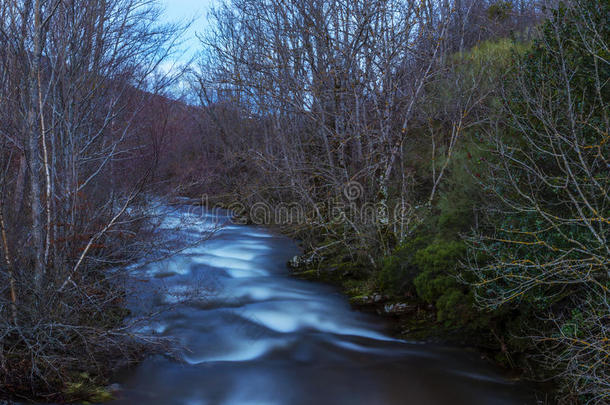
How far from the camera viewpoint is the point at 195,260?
1249cm

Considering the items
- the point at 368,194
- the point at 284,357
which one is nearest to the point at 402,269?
the point at 368,194

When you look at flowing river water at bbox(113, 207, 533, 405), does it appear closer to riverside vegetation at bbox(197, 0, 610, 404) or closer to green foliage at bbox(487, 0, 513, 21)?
riverside vegetation at bbox(197, 0, 610, 404)

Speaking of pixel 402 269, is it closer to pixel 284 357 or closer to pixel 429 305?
pixel 429 305

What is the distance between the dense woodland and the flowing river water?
19.2 inches

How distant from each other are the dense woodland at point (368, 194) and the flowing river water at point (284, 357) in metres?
0.49

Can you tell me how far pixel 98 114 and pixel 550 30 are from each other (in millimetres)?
8108

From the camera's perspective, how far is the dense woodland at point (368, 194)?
18.2ft

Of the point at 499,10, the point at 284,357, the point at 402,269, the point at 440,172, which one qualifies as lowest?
the point at 284,357

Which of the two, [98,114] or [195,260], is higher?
[98,114]

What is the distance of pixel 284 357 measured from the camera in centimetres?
758

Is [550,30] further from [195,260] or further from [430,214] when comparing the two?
[195,260]

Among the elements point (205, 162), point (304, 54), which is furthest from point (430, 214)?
point (205, 162)

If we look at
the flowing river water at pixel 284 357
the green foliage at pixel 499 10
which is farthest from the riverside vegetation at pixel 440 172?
the green foliage at pixel 499 10

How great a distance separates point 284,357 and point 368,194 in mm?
4732
